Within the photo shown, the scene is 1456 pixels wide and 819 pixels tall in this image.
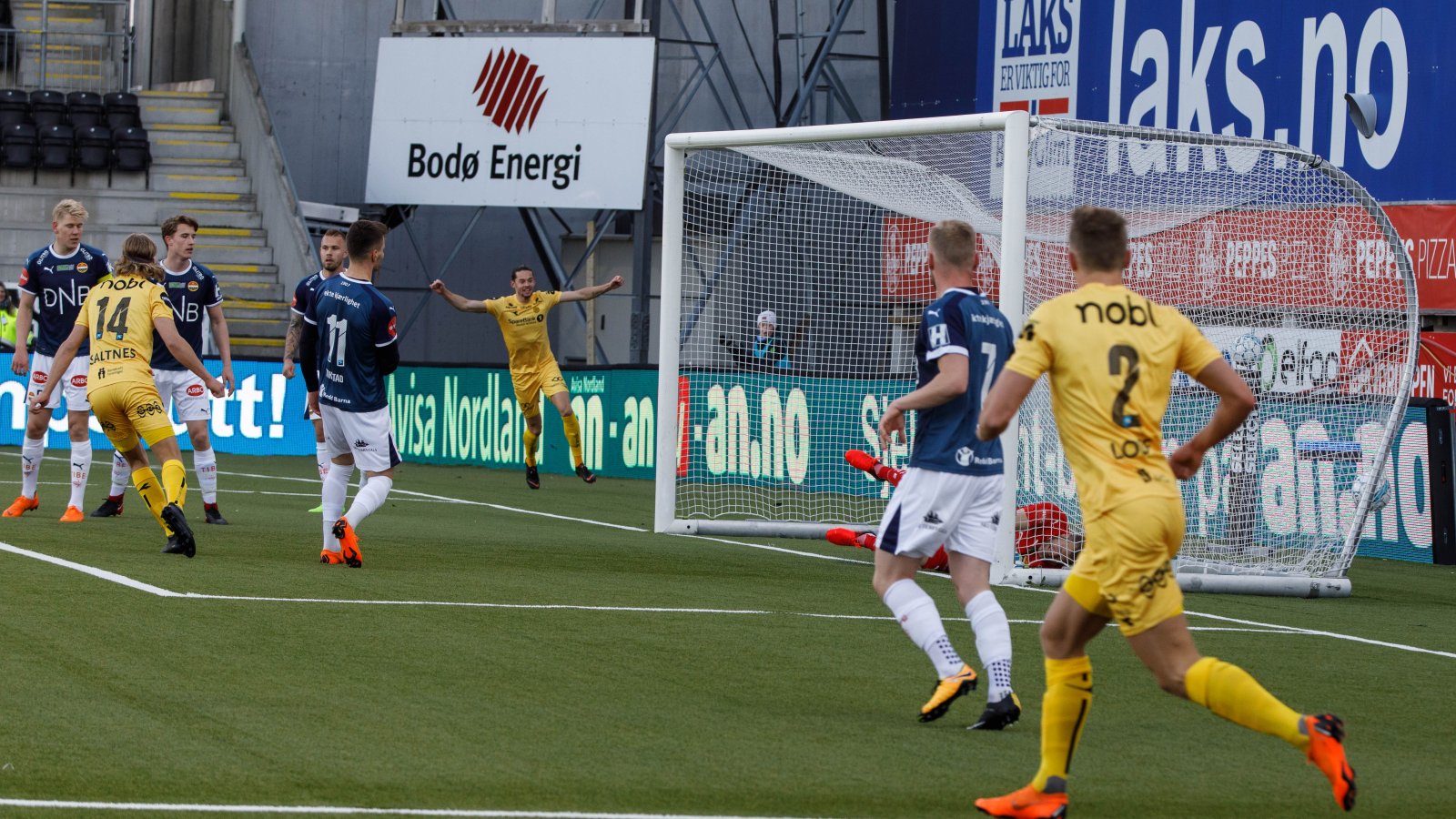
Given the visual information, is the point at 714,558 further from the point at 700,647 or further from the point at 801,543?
the point at 700,647

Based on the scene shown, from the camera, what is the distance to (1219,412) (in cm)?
568

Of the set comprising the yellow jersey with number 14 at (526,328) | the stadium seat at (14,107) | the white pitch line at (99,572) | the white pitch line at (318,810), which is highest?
the stadium seat at (14,107)

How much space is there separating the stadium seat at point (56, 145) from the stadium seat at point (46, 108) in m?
0.43

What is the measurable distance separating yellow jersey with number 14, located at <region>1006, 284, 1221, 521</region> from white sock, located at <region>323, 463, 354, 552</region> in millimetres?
7058

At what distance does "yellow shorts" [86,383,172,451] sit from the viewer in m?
11.8

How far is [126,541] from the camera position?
12.6 meters

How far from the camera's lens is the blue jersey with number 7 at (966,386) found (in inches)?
285

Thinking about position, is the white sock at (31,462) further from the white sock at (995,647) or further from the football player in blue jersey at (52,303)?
the white sock at (995,647)

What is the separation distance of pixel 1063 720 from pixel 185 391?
35.2 ft

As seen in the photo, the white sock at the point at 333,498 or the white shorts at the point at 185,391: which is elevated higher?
the white shorts at the point at 185,391

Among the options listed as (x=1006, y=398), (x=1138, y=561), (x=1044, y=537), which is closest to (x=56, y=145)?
(x=1044, y=537)

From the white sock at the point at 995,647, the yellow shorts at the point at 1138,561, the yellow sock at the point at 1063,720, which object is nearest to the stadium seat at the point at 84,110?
the white sock at the point at 995,647

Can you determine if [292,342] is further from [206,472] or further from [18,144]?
[18,144]

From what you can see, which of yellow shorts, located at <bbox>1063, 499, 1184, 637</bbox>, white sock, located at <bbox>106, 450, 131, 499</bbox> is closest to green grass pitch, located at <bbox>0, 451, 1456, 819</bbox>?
yellow shorts, located at <bbox>1063, 499, 1184, 637</bbox>
